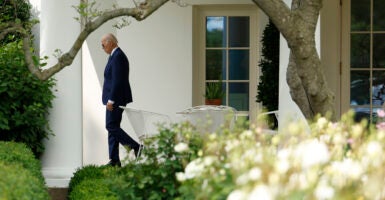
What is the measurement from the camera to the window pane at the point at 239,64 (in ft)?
41.4

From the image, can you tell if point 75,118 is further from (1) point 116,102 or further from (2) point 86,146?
(2) point 86,146

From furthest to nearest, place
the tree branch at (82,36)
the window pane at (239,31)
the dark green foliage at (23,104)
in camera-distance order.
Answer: the window pane at (239,31)
the dark green foliage at (23,104)
the tree branch at (82,36)

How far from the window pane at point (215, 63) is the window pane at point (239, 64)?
12cm

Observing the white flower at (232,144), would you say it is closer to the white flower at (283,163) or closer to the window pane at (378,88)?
the white flower at (283,163)

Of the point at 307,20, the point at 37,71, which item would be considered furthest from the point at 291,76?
the point at 37,71

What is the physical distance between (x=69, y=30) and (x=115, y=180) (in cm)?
382

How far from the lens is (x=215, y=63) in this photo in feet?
41.5

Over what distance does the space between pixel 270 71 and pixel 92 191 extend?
4755mm

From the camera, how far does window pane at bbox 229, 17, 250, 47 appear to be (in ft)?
41.2

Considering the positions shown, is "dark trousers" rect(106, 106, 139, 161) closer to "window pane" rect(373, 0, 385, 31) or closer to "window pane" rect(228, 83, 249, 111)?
"window pane" rect(228, 83, 249, 111)

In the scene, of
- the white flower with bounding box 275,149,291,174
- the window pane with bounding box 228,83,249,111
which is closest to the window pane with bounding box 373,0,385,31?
the window pane with bounding box 228,83,249,111

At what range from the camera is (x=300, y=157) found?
3629mm

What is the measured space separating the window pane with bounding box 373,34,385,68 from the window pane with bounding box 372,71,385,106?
0.13 metres

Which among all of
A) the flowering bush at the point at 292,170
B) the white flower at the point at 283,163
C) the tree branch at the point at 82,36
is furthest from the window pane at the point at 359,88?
the white flower at the point at 283,163
